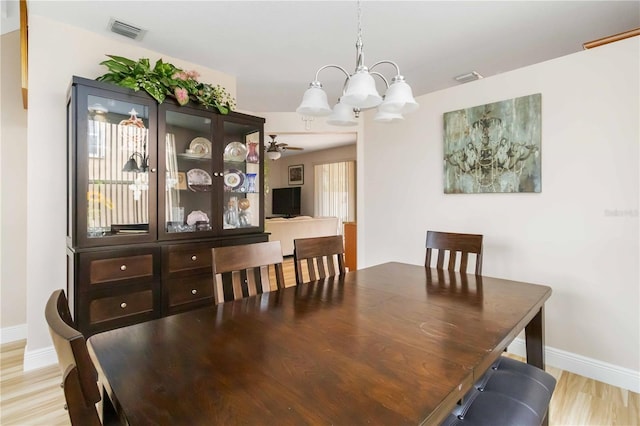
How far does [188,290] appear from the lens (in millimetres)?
2424

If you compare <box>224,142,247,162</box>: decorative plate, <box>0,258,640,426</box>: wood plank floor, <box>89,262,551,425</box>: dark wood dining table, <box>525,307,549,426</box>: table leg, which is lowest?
<box>0,258,640,426</box>: wood plank floor

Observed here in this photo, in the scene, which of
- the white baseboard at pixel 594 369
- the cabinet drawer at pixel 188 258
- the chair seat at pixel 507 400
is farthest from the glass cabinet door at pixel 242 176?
the white baseboard at pixel 594 369

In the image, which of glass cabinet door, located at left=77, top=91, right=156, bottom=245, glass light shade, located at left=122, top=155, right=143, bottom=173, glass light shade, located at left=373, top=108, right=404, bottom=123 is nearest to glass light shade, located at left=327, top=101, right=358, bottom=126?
glass light shade, located at left=373, top=108, right=404, bottom=123

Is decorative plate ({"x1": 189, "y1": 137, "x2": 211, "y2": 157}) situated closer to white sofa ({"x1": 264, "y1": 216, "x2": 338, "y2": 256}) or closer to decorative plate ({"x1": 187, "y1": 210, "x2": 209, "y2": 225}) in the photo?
decorative plate ({"x1": 187, "y1": 210, "x2": 209, "y2": 225})

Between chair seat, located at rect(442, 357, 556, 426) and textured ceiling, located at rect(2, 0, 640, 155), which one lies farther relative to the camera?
textured ceiling, located at rect(2, 0, 640, 155)

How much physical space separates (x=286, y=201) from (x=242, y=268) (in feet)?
24.1

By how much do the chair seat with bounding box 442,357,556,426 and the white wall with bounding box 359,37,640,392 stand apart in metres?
1.23

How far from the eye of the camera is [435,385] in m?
0.80

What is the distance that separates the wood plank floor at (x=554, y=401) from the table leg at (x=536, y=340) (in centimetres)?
33

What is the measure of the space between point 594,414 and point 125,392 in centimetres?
235

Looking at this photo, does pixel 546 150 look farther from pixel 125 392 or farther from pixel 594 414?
pixel 125 392

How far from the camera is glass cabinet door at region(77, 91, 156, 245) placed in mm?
2053

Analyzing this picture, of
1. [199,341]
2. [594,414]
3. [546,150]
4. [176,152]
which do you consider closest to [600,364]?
[594,414]

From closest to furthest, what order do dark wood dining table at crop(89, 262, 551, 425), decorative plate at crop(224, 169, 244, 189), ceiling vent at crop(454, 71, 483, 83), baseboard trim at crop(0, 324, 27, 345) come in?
dark wood dining table at crop(89, 262, 551, 425) → baseboard trim at crop(0, 324, 27, 345) → decorative plate at crop(224, 169, 244, 189) → ceiling vent at crop(454, 71, 483, 83)
